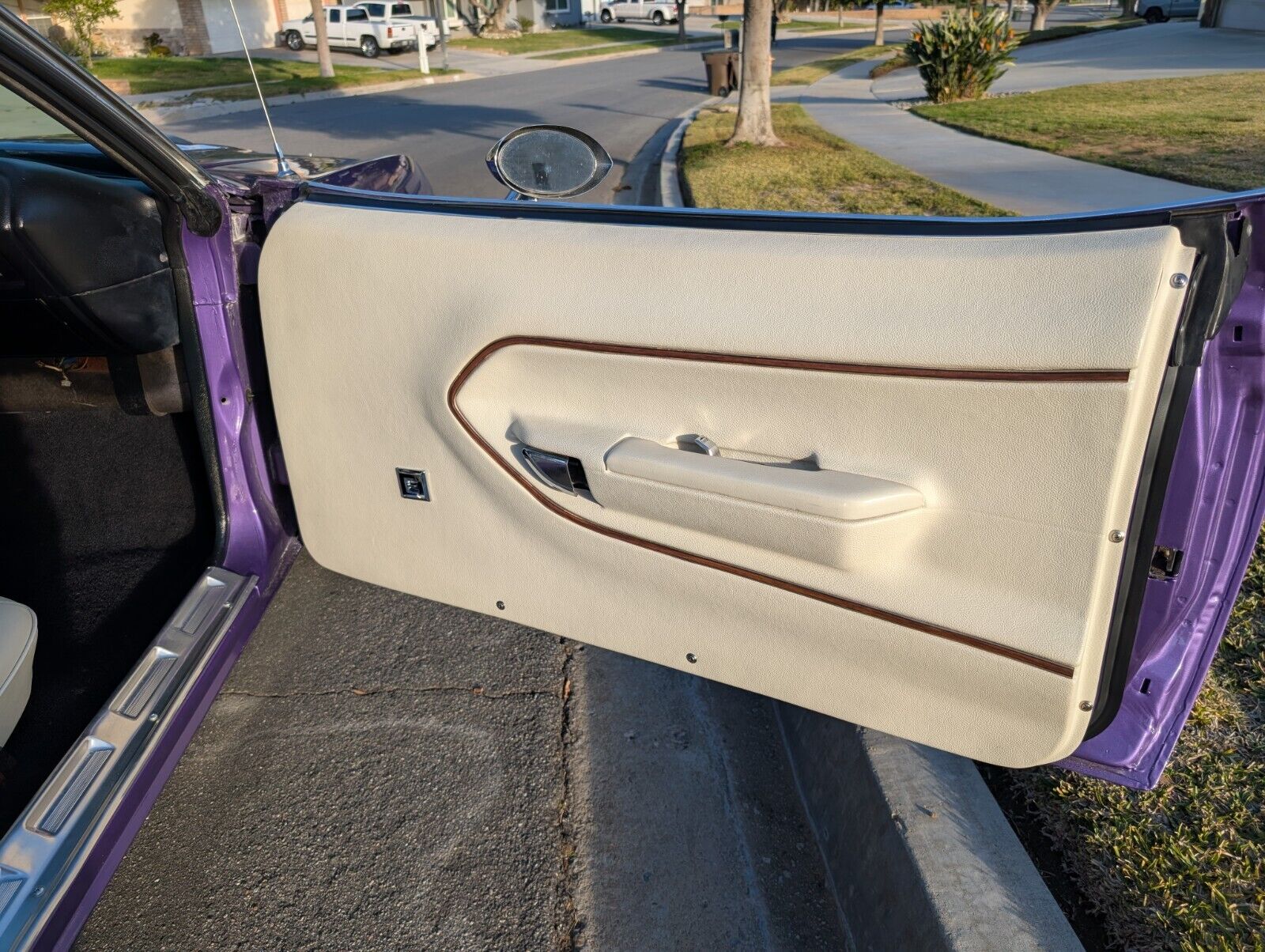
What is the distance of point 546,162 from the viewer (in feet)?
9.73

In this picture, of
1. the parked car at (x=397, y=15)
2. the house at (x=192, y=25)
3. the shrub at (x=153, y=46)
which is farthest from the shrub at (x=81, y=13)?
the parked car at (x=397, y=15)

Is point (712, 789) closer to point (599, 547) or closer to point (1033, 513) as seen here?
point (599, 547)

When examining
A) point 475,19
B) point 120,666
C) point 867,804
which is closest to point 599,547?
point 867,804

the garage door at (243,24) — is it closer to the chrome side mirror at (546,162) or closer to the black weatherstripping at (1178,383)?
the chrome side mirror at (546,162)

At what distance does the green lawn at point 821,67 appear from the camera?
21.2m

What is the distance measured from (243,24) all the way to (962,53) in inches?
944

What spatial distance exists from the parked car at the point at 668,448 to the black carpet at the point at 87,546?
0.01 metres

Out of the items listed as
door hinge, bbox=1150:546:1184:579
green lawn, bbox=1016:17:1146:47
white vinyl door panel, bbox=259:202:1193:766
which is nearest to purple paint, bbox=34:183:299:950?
white vinyl door panel, bbox=259:202:1193:766

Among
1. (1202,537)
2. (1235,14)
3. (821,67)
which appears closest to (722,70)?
(821,67)

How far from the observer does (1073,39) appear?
25.7m

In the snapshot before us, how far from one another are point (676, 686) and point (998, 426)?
1386 millimetres

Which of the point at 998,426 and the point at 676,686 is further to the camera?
the point at 676,686

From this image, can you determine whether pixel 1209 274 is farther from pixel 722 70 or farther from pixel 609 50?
pixel 609 50

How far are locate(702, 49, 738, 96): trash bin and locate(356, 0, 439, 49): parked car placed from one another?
1500 cm
